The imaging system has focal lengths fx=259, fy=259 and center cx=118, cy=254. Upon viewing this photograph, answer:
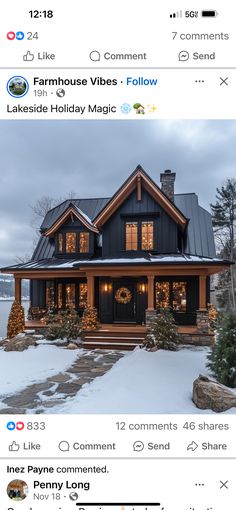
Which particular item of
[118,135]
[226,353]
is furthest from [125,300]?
[118,135]

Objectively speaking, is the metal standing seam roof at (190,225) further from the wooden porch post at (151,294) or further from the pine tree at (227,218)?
the pine tree at (227,218)

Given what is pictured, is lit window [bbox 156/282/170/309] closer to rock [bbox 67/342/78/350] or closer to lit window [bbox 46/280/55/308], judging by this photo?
rock [bbox 67/342/78/350]

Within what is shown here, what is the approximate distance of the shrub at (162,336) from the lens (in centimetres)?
934

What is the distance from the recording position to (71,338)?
11188 millimetres

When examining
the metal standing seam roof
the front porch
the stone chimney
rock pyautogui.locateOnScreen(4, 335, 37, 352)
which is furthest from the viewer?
the stone chimney

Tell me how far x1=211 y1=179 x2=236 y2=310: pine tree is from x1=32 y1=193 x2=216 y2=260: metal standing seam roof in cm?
724

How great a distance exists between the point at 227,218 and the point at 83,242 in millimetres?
15356

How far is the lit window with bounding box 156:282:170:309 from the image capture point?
13.6 metres
